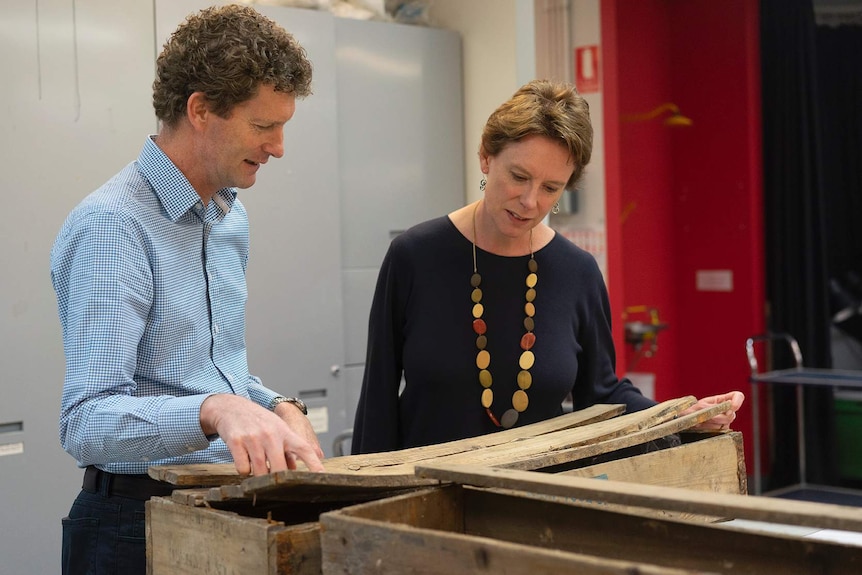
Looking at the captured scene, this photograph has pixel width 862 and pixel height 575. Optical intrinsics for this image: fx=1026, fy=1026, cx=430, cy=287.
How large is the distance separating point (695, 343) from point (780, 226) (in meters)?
0.93

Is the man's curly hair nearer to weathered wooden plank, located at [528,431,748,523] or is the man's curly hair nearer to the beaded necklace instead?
the beaded necklace

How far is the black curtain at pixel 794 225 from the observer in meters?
6.17

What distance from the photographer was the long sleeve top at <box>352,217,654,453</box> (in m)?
2.00

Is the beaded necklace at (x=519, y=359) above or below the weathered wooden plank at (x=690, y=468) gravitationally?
above

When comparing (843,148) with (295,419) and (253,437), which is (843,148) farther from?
(253,437)

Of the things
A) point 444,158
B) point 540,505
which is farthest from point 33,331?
point 540,505

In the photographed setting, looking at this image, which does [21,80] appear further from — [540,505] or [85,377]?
[540,505]

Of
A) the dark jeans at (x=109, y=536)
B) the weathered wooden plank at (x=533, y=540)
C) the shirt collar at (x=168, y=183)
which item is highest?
the shirt collar at (x=168, y=183)

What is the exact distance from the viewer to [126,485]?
5.11 feet

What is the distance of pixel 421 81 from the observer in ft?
13.8

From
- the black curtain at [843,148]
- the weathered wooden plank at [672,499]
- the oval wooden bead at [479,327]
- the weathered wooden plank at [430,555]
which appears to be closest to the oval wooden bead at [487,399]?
the oval wooden bead at [479,327]

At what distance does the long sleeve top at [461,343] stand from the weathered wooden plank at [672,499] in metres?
0.69

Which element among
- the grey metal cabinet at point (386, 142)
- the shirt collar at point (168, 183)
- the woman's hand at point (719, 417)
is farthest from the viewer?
the grey metal cabinet at point (386, 142)

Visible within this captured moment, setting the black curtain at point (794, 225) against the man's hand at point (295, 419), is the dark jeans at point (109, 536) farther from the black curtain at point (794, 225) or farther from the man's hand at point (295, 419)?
the black curtain at point (794, 225)
